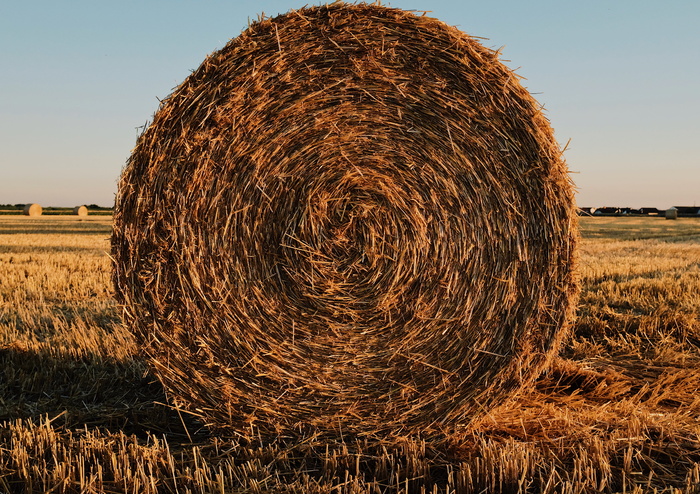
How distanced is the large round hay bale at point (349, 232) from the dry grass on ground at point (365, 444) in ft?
1.00

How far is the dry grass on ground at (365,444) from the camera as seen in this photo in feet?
9.92

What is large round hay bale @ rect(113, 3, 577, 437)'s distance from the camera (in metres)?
3.37

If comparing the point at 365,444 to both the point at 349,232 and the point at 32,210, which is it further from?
the point at 32,210

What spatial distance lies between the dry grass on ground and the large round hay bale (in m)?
0.31

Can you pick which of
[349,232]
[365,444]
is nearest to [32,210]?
[349,232]

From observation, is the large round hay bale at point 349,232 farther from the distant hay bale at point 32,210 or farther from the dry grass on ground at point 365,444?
the distant hay bale at point 32,210

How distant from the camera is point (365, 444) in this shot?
138 inches

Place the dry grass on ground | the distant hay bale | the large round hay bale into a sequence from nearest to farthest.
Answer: the dry grass on ground → the large round hay bale → the distant hay bale

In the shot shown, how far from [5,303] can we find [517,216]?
6006 mm

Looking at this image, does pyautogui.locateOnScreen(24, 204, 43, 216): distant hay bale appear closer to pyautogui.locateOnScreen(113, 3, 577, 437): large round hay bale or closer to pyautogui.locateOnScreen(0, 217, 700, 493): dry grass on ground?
pyautogui.locateOnScreen(0, 217, 700, 493): dry grass on ground

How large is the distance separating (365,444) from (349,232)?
1180 mm

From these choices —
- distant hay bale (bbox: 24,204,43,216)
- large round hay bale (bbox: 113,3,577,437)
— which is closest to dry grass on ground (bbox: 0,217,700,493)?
large round hay bale (bbox: 113,3,577,437)

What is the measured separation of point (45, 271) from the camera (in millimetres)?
9508

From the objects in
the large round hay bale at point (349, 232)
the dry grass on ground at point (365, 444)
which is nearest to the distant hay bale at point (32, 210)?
the dry grass on ground at point (365, 444)
